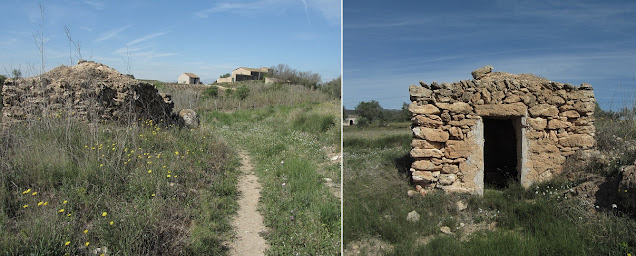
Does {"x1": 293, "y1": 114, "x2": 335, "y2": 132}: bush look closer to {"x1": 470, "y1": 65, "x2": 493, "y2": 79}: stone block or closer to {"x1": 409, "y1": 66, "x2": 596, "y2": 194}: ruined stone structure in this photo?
{"x1": 409, "y1": 66, "x2": 596, "y2": 194}: ruined stone structure

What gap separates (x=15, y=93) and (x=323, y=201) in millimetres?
7011

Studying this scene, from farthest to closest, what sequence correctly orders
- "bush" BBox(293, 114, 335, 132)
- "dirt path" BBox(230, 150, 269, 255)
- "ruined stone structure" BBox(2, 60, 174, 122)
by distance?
A: "bush" BBox(293, 114, 335, 132)
"ruined stone structure" BBox(2, 60, 174, 122)
"dirt path" BBox(230, 150, 269, 255)

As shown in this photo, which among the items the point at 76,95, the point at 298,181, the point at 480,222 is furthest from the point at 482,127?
the point at 76,95

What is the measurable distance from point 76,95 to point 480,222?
809 centimetres

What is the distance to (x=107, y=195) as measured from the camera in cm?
450

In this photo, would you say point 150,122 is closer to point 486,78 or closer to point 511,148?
point 486,78

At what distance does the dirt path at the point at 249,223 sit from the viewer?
4293 mm

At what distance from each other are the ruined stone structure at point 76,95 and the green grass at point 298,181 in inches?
119

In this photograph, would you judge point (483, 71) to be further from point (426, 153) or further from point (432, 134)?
point (426, 153)

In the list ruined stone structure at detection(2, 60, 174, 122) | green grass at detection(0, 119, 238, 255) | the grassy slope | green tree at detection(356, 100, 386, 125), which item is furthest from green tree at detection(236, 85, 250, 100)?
the grassy slope

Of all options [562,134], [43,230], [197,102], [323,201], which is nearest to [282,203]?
[323,201]

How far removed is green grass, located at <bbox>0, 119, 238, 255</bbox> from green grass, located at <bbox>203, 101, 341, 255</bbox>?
614 millimetres

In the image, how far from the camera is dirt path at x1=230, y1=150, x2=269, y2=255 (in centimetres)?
429

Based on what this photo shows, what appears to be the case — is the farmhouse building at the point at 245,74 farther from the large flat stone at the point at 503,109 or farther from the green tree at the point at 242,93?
the large flat stone at the point at 503,109
